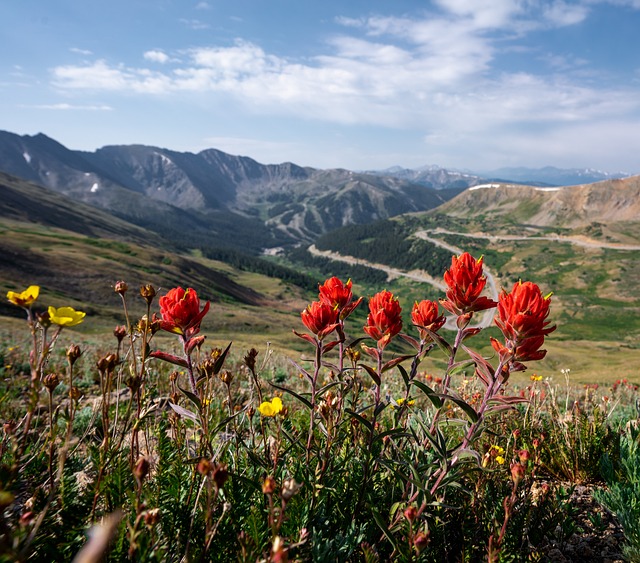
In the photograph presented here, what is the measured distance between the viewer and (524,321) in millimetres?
2451

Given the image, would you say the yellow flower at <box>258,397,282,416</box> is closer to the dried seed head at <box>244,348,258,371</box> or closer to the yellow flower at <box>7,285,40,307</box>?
the dried seed head at <box>244,348,258,371</box>

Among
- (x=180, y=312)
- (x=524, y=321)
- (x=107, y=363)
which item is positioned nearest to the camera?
(x=107, y=363)

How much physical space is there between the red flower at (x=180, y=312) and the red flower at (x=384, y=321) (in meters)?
1.39

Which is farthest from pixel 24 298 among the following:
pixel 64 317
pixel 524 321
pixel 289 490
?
pixel 524 321

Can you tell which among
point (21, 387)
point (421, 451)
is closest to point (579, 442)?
point (421, 451)

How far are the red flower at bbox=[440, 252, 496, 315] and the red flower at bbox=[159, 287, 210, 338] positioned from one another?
1889 millimetres

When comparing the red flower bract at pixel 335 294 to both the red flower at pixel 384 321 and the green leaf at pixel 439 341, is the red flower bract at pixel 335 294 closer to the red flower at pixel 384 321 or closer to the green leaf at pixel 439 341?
the red flower at pixel 384 321

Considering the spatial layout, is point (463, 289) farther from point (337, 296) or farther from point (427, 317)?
point (337, 296)

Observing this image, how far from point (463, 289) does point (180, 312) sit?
2.16 meters

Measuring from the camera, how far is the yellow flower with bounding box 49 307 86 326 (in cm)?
240

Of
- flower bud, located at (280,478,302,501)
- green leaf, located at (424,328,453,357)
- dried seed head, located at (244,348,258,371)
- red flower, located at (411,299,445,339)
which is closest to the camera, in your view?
flower bud, located at (280,478,302,501)

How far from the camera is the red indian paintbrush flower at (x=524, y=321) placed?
248 cm

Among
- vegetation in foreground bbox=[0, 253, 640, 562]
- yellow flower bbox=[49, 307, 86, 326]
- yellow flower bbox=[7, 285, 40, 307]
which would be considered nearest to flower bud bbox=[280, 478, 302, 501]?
vegetation in foreground bbox=[0, 253, 640, 562]

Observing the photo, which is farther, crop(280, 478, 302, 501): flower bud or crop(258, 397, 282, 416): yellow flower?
crop(258, 397, 282, 416): yellow flower
